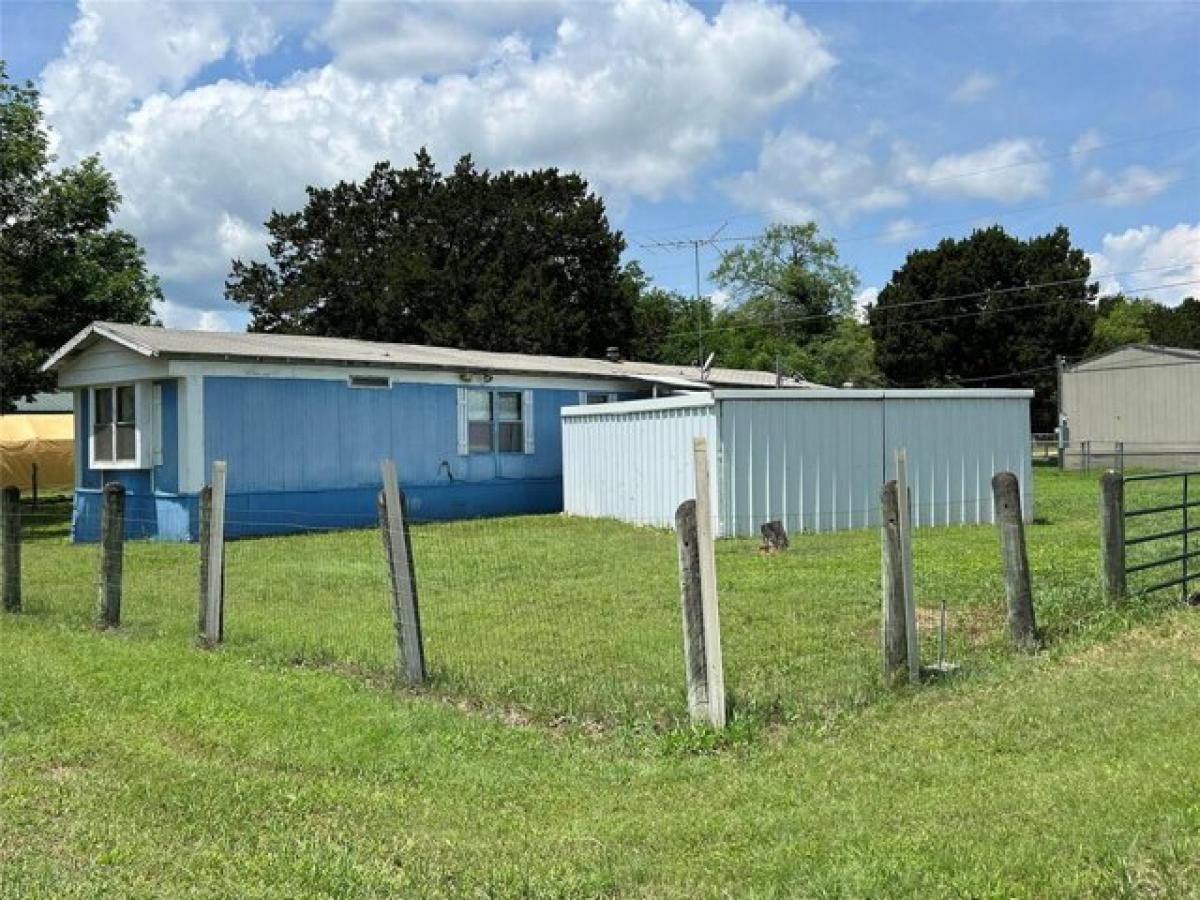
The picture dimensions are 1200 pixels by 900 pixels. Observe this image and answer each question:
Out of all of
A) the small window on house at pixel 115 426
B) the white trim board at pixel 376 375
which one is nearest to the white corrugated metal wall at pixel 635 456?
the white trim board at pixel 376 375

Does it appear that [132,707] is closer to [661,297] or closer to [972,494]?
[972,494]

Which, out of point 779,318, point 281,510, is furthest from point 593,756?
point 779,318

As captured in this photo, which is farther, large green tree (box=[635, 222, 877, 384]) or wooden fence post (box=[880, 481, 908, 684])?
large green tree (box=[635, 222, 877, 384])

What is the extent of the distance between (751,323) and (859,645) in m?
58.2

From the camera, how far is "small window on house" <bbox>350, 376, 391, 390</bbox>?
64.1ft

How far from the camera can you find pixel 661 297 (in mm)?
66312

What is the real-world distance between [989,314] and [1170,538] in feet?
123

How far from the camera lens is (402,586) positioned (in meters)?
6.84

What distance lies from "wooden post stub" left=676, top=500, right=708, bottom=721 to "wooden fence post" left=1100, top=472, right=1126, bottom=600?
4.10m

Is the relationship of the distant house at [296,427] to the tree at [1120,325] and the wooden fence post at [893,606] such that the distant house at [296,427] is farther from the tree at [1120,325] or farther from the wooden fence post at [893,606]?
the tree at [1120,325]

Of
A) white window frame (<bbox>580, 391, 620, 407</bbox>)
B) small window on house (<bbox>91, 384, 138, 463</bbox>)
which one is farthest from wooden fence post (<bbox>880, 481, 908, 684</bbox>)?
white window frame (<bbox>580, 391, 620, 407</bbox>)

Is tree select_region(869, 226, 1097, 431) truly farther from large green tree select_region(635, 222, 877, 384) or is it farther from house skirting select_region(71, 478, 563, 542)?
house skirting select_region(71, 478, 563, 542)

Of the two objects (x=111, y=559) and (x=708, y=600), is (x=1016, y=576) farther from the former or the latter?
(x=111, y=559)

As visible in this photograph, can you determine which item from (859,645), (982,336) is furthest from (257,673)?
(982,336)
